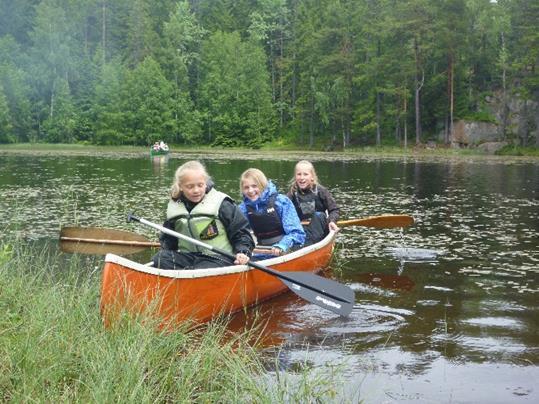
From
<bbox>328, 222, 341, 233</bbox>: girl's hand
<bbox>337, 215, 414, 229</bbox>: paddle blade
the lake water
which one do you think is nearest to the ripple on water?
the lake water

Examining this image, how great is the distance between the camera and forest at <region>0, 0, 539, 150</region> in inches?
1741

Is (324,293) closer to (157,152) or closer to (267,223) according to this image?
(267,223)

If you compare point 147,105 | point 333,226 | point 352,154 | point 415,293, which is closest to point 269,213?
point 333,226

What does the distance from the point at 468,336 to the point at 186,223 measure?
278 cm

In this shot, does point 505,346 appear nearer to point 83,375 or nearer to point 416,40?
point 83,375

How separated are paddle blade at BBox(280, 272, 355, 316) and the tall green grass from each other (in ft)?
4.98

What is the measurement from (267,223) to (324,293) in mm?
1597

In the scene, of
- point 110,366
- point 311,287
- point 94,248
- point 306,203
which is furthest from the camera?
point 94,248

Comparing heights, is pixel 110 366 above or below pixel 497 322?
above

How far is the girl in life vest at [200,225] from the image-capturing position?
5996mm

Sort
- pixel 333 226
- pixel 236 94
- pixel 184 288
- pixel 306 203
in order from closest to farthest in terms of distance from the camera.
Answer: pixel 184 288
pixel 333 226
pixel 306 203
pixel 236 94

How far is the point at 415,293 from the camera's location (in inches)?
290

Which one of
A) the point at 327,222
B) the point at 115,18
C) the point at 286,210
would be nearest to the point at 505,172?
the point at 327,222

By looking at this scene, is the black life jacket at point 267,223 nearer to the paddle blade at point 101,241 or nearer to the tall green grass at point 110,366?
the paddle blade at point 101,241
